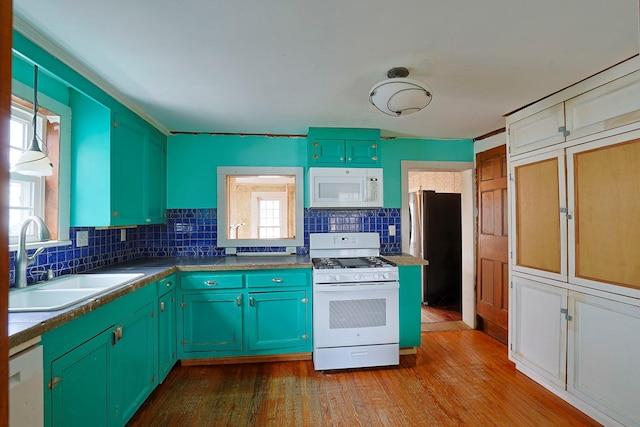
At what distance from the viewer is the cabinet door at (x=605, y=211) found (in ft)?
5.25

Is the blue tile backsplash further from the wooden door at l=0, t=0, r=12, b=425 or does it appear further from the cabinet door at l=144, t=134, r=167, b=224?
the wooden door at l=0, t=0, r=12, b=425

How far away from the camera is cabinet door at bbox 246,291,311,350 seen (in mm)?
2488

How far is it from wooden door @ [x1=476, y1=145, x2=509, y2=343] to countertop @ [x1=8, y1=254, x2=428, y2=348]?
0.89 metres

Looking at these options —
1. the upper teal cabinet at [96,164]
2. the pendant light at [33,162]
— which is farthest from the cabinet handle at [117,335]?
the pendant light at [33,162]

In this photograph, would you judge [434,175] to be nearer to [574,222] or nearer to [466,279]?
[466,279]

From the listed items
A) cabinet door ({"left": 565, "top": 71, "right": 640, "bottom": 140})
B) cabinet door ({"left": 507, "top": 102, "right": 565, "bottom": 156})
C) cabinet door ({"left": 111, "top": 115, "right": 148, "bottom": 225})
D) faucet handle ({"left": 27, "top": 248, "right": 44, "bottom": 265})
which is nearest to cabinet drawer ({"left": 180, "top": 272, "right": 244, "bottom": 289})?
cabinet door ({"left": 111, "top": 115, "right": 148, "bottom": 225})

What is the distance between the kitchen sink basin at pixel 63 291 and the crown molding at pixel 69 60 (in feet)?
4.10

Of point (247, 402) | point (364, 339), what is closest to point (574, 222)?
point (364, 339)

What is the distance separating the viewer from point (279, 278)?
2520mm

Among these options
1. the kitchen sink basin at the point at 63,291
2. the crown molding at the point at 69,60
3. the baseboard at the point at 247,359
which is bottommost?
the baseboard at the point at 247,359

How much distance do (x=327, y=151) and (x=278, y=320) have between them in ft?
5.41

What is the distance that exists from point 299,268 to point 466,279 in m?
2.07

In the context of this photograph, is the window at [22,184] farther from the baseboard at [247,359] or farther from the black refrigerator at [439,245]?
the black refrigerator at [439,245]

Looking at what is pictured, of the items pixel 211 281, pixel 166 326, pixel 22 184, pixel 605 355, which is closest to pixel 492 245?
pixel 605 355
